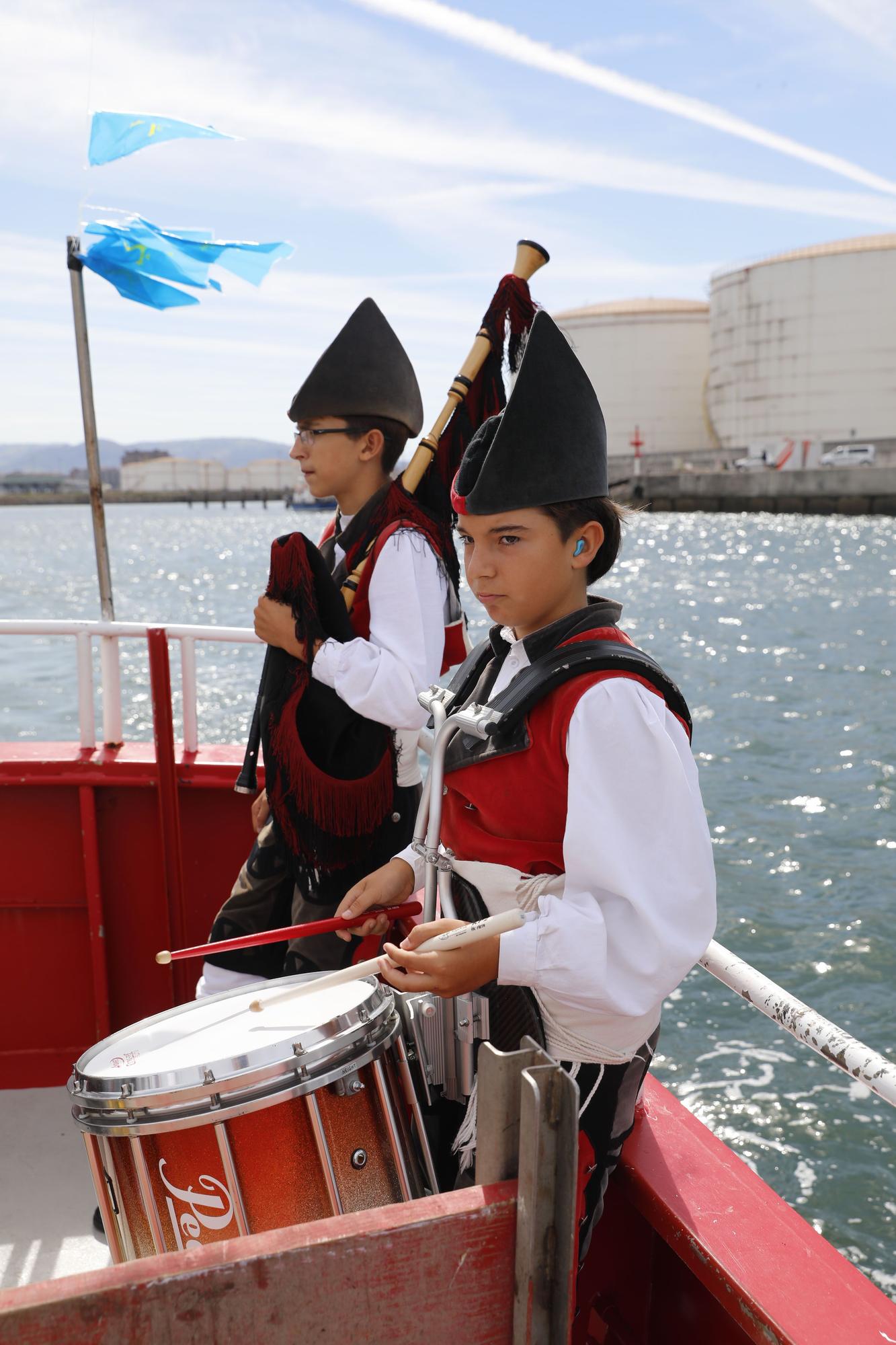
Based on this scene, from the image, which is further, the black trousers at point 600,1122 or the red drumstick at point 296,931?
the red drumstick at point 296,931

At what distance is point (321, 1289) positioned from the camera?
40.3 inches

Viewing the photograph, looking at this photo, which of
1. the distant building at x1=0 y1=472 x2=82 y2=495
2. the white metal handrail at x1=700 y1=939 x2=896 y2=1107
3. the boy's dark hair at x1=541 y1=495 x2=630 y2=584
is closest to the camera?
the white metal handrail at x1=700 y1=939 x2=896 y2=1107

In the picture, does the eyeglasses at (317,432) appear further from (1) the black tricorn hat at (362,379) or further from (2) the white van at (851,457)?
(2) the white van at (851,457)

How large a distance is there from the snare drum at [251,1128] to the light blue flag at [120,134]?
2.81 m

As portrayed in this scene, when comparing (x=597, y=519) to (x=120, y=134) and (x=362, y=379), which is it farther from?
(x=120, y=134)

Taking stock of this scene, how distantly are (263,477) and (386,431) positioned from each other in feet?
439

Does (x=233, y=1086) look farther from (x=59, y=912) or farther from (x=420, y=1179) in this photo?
(x=59, y=912)

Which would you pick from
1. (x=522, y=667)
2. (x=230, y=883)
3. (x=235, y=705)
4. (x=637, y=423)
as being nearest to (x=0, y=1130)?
(x=230, y=883)

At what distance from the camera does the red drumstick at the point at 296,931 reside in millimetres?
1700

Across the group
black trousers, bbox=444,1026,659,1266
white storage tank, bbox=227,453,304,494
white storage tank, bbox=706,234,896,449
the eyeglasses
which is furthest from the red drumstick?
white storage tank, bbox=227,453,304,494

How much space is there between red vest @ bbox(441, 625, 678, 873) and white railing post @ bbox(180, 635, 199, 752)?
1.73 metres

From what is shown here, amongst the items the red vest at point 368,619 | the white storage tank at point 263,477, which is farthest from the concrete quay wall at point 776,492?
the white storage tank at point 263,477

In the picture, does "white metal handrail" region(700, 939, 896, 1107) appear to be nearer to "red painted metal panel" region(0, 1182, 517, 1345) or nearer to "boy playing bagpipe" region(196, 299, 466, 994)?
"red painted metal panel" region(0, 1182, 517, 1345)

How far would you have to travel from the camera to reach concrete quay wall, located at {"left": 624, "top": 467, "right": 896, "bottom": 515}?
48281mm
